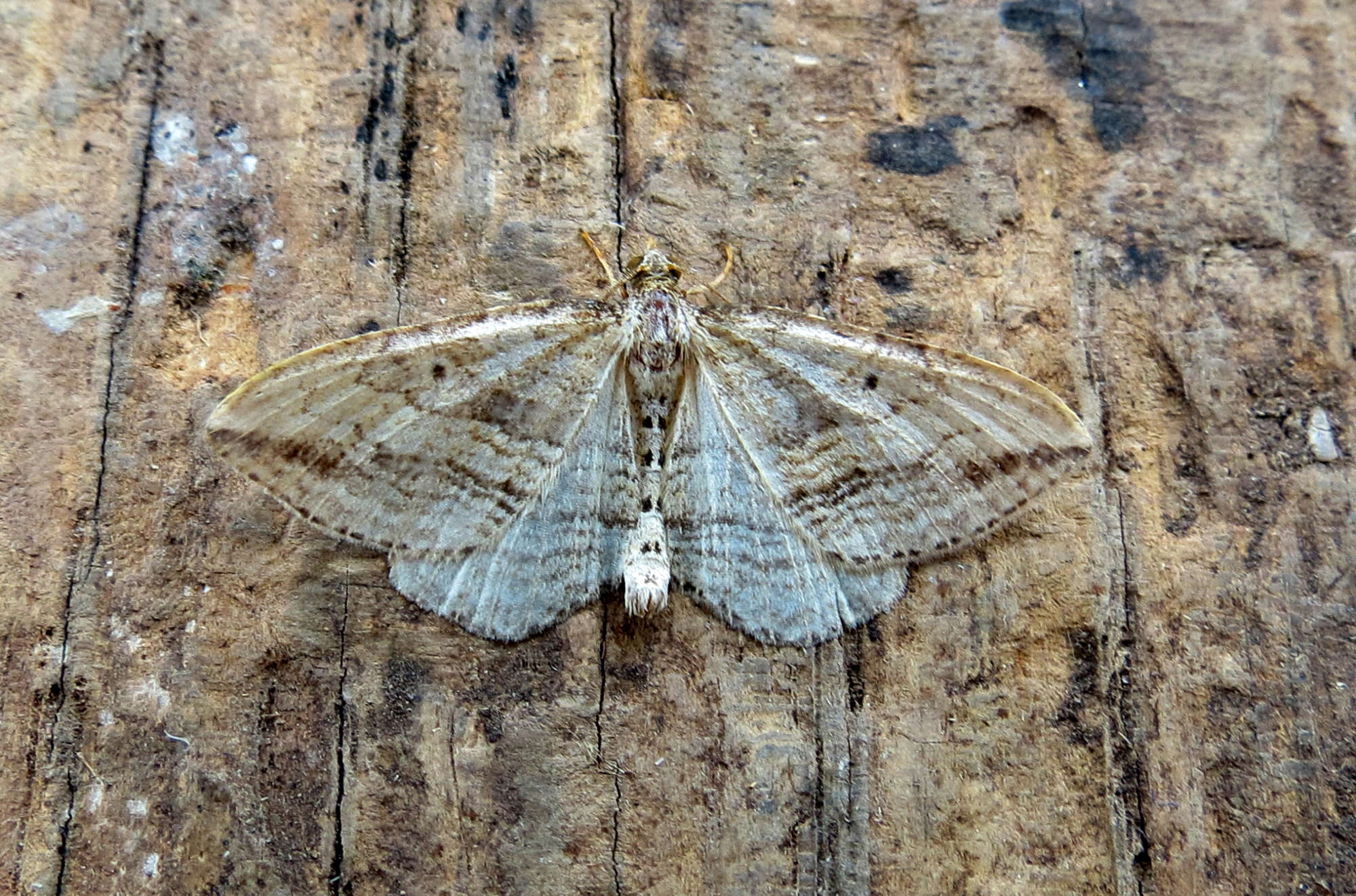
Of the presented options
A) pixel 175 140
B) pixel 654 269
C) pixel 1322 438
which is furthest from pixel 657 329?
pixel 1322 438

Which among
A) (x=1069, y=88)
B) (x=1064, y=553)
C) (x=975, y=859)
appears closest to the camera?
(x=975, y=859)

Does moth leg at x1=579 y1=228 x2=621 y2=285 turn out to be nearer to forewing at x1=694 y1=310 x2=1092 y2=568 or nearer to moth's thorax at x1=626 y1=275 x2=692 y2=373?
moth's thorax at x1=626 y1=275 x2=692 y2=373

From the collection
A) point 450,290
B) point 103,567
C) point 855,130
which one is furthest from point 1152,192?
point 103,567

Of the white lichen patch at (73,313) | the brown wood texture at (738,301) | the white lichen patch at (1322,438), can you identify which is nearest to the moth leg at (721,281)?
the brown wood texture at (738,301)

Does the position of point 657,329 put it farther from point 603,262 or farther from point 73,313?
point 73,313

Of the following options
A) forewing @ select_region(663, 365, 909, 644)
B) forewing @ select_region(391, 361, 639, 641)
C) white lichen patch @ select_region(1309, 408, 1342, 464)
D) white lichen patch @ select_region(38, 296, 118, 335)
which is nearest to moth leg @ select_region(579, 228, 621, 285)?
forewing @ select_region(391, 361, 639, 641)

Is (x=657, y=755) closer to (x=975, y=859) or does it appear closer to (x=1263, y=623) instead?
(x=975, y=859)

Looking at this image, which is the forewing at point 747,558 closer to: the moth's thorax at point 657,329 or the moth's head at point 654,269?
the moth's thorax at point 657,329
